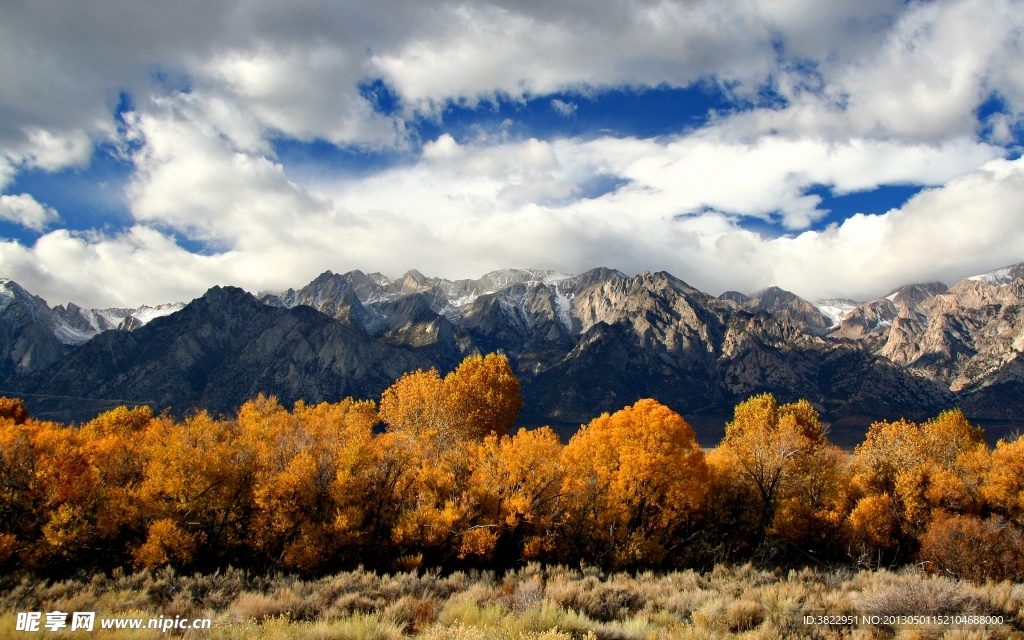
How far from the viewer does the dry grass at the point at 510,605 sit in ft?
57.6

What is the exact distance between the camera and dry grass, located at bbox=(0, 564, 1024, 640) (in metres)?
17.6

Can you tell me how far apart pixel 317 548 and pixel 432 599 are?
1481 centimetres

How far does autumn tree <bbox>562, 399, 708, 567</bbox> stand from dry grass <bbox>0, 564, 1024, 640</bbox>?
10.8m

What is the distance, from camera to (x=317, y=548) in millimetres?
35844

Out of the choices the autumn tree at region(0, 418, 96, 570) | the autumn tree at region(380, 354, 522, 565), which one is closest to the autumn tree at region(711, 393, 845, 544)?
the autumn tree at region(380, 354, 522, 565)

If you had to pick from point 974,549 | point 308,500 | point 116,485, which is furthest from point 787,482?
point 116,485

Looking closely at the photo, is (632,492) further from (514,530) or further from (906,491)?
(906,491)

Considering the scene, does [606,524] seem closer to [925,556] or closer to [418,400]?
[925,556]

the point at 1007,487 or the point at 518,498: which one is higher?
the point at 518,498

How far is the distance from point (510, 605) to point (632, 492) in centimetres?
2293

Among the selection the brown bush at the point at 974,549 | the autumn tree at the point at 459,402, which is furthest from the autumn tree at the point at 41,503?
the brown bush at the point at 974,549

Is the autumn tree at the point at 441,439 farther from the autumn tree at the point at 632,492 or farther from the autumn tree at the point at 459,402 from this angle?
the autumn tree at the point at 632,492

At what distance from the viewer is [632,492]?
145 feet

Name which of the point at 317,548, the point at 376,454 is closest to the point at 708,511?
the point at 376,454
